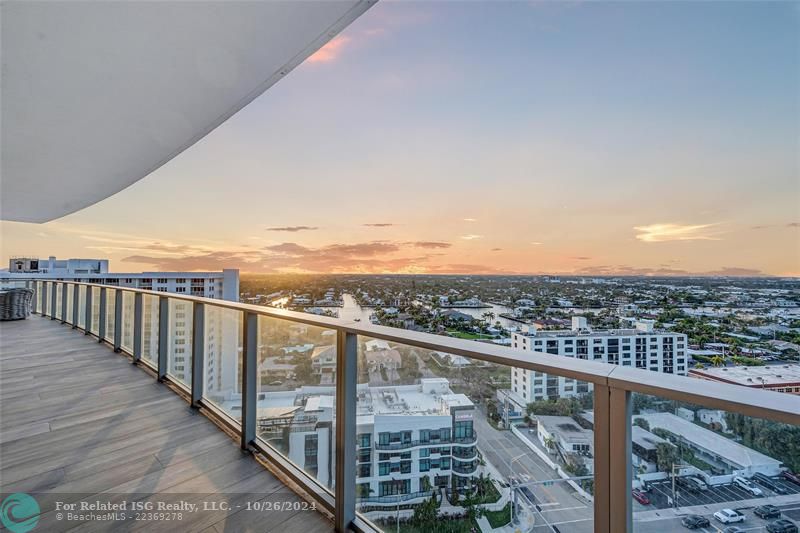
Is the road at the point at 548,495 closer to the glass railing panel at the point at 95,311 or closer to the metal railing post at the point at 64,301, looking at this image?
the glass railing panel at the point at 95,311

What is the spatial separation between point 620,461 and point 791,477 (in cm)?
35

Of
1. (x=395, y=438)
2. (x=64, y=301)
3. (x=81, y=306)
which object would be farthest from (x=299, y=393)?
(x=64, y=301)

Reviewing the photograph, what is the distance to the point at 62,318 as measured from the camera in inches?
340

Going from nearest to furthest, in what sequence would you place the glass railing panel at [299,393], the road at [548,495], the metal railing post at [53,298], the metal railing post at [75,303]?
the road at [548,495] → the glass railing panel at [299,393] → the metal railing post at [75,303] → the metal railing post at [53,298]

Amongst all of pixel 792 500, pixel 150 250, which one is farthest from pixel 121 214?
pixel 792 500

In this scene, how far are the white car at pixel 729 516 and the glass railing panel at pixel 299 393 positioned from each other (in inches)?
65.1

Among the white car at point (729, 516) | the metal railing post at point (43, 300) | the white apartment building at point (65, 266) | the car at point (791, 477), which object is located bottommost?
the metal railing post at point (43, 300)

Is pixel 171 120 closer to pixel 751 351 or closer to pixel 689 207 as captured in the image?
pixel 751 351

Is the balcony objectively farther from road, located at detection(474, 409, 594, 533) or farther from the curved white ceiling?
the curved white ceiling

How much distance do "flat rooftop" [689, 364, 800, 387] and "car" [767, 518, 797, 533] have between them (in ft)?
3.09

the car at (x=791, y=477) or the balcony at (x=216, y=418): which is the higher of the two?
the car at (x=791, y=477)

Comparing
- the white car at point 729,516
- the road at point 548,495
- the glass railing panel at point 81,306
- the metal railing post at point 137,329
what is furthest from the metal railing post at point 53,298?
the white car at point 729,516

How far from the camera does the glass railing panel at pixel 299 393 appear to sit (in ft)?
6.81

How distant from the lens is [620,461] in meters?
1.00
